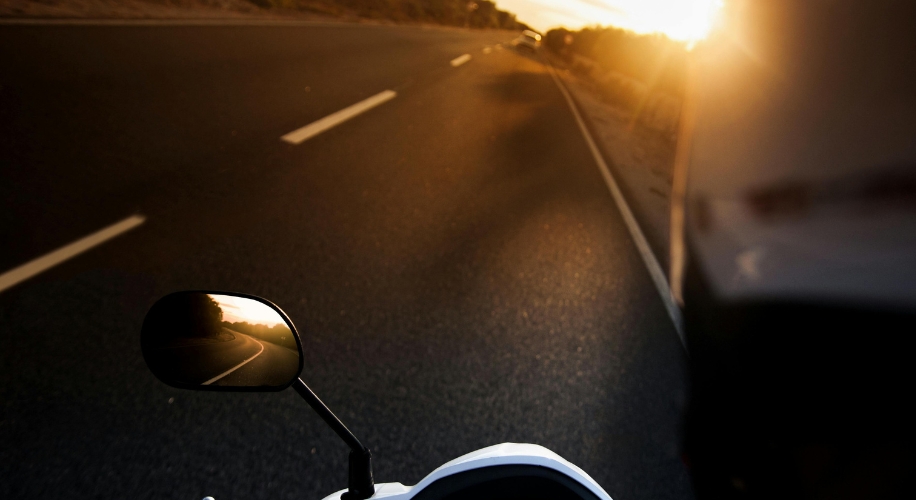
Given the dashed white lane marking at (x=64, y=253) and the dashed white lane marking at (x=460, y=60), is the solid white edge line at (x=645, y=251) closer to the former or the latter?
the dashed white lane marking at (x=64, y=253)

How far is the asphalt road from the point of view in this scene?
2.21m

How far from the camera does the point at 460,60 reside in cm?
1930

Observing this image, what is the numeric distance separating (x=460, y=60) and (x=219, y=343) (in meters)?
19.8

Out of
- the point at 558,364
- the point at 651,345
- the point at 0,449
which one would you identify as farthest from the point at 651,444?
the point at 0,449

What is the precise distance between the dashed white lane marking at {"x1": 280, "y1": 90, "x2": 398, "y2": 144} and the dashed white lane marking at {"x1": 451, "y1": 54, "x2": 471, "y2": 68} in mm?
8362

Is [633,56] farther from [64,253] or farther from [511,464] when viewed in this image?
[511,464]

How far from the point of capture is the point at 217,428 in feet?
7.50

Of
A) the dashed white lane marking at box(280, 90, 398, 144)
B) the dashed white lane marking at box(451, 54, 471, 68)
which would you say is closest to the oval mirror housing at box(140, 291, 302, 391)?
the dashed white lane marking at box(280, 90, 398, 144)

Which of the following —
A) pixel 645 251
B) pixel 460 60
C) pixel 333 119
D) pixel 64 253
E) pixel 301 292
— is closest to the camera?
pixel 64 253

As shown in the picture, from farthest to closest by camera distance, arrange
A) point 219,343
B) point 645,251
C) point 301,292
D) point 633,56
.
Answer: point 633,56 → point 645,251 → point 301,292 → point 219,343

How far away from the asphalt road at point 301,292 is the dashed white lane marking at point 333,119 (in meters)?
0.17

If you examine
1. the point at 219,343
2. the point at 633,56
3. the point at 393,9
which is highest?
the point at 219,343

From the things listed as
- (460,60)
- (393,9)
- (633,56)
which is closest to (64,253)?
(460,60)

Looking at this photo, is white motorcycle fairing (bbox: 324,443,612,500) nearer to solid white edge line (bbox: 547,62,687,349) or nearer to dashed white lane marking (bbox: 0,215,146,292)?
solid white edge line (bbox: 547,62,687,349)
